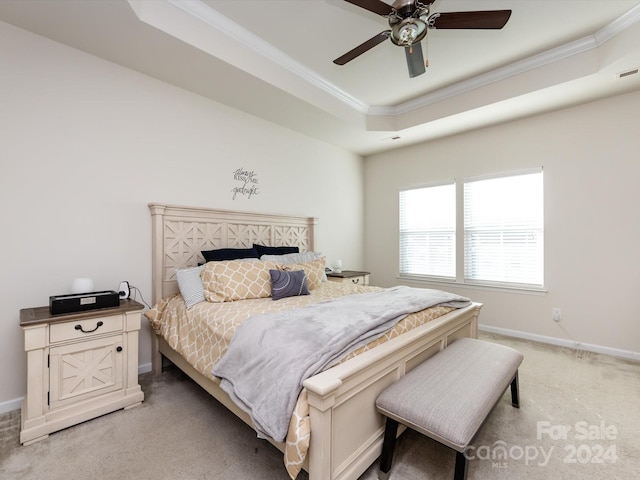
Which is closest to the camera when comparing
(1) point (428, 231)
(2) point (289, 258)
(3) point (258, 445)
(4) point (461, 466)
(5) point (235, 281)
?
(4) point (461, 466)

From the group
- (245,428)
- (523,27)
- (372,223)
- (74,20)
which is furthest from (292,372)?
(372,223)

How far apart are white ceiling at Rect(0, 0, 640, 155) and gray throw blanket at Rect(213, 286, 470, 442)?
7.34 ft

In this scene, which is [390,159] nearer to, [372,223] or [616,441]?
[372,223]

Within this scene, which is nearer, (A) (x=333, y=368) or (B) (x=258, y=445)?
(A) (x=333, y=368)

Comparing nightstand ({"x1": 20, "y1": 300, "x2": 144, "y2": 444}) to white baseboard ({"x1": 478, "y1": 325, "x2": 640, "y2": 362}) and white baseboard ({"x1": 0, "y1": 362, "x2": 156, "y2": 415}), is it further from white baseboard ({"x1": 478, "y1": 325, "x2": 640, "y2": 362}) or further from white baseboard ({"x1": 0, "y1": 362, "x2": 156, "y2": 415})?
white baseboard ({"x1": 478, "y1": 325, "x2": 640, "y2": 362})

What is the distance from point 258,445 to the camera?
5.61 ft

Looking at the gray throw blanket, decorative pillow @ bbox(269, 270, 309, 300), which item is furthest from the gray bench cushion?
decorative pillow @ bbox(269, 270, 309, 300)

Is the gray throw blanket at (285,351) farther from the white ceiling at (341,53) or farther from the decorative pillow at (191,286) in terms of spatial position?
the white ceiling at (341,53)

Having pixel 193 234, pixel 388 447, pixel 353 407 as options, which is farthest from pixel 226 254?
pixel 388 447

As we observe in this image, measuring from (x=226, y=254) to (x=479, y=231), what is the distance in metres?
3.29

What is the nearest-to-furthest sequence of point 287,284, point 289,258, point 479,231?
point 287,284
point 289,258
point 479,231

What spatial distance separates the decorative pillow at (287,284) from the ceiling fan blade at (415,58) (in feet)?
6.27

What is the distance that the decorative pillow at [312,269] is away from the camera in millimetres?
2779

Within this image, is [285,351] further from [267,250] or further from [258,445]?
[267,250]
